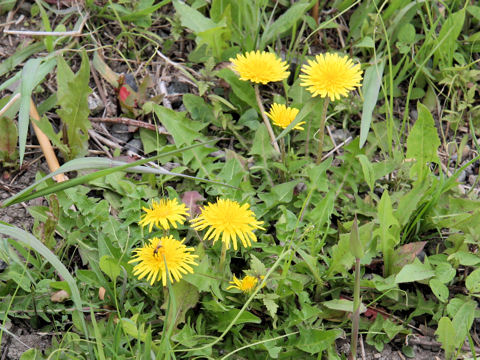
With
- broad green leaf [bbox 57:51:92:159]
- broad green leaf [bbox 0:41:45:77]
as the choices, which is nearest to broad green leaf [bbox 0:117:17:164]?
broad green leaf [bbox 57:51:92:159]

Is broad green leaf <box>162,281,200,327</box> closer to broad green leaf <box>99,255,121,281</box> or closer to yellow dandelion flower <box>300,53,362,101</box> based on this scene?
broad green leaf <box>99,255,121,281</box>

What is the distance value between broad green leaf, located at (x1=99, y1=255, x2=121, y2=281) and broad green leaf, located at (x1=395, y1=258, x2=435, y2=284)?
103cm

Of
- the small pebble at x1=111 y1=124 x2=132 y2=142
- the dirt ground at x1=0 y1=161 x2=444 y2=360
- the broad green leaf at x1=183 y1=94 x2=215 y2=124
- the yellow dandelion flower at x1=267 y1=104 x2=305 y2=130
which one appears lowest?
the dirt ground at x1=0 y1=161 x2=444 y2=360

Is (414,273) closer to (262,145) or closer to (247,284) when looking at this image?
(247,284)

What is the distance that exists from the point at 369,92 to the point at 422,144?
1.11ft

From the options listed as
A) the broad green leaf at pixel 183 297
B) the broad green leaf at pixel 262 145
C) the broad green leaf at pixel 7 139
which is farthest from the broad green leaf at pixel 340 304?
the broad green leaf at pixel 7 139

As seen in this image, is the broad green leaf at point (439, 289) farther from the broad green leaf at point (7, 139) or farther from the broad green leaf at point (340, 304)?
the broad green leaf at point (7, 139)

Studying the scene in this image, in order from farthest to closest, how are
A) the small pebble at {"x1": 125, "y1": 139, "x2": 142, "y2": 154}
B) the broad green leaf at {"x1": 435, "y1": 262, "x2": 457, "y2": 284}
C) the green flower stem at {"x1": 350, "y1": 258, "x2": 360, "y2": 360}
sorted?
the small pebble at {"x1": 125, "y1": 139, "x2": 142, "y2": 154} → the broad green leaf at {"x1": 435, "y1": 262, "x2": 457, "y2": 284} → the green flower stem at {"x1": 350, "y1": 258, "x2": 360, "y2": 360}

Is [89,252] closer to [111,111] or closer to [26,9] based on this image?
[111,111]

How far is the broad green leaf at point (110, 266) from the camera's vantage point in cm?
190

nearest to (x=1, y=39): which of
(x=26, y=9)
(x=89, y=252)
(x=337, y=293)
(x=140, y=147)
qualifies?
(x=26, y=9)

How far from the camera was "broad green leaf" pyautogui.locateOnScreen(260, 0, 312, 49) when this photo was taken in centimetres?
284

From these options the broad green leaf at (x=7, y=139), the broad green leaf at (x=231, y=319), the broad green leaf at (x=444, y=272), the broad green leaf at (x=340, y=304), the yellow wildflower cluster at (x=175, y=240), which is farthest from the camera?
the broad green leaf at (x=7, y=139)

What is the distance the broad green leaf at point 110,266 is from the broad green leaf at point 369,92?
1.09 meters
